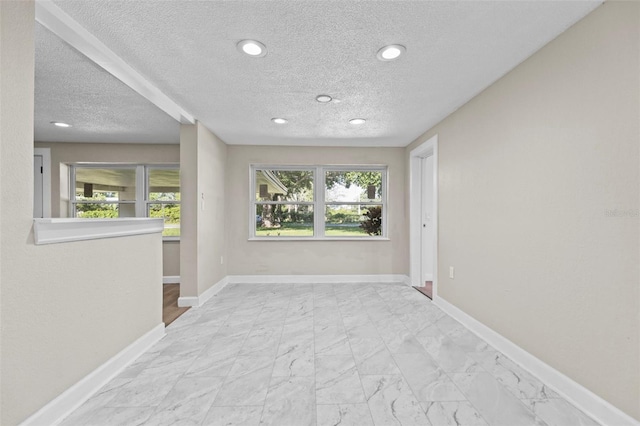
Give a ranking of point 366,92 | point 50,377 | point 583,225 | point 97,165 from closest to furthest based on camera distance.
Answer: point 50,377, point 583,225, point 366,92, point 97,165

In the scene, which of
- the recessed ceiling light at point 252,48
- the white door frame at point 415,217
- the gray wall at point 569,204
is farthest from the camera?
the white door frame at point 415,217

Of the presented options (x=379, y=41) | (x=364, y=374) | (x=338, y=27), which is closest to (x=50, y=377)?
(x=364, y=374)

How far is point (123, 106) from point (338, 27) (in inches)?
107

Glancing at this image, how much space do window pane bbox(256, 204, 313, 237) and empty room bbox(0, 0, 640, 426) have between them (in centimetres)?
131

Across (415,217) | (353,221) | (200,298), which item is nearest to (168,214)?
(200,298)

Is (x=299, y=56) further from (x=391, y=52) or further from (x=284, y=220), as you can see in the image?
(x=284, y=220)

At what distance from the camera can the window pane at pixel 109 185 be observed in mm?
5137

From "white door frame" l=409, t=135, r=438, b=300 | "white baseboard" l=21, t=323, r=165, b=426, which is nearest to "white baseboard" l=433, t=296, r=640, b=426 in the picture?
"white door frame" l=409, t=135, r=438, b=300

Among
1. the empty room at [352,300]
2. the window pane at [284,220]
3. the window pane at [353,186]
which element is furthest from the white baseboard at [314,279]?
the window pane at [353,186]

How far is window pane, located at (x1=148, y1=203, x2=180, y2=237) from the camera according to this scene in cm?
521

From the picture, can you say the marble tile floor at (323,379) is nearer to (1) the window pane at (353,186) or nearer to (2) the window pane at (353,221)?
(2) the window pane at (353,221)

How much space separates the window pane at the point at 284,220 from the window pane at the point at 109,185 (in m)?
2.28

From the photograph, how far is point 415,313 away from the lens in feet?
11.2

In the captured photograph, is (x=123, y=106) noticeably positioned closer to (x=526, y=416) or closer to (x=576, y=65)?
(x=576, y=65)
